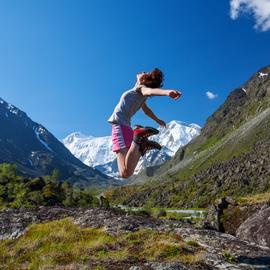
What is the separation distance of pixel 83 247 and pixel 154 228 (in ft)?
13.6

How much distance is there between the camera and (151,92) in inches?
504

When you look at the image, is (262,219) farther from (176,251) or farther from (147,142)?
(147,142)

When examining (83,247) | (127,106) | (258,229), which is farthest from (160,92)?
(258,229)

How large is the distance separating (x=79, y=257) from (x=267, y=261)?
21.6 ft

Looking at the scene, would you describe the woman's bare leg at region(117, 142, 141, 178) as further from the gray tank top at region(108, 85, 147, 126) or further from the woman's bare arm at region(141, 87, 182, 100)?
the woman's bare arm at region(141, 87, 182, 100)

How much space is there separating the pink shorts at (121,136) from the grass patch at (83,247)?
13.3 ft

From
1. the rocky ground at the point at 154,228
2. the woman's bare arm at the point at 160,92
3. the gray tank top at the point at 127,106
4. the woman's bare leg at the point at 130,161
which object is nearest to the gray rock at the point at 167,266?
the rocky ground at the point at 154,228

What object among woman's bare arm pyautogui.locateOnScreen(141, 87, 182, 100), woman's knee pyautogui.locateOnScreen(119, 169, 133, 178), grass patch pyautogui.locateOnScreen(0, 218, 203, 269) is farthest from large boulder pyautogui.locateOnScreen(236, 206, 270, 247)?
woman's bare arm pyautogui.locateOnScreen(141, 87, 182, 100)

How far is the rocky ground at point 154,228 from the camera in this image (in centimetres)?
1577

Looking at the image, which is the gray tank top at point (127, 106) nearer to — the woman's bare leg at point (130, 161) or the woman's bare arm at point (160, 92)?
the woman's bare arm at point (160, 92)

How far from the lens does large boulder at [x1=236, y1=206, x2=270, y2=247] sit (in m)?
23.4

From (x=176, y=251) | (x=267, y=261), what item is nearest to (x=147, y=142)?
(x=176, y=251)

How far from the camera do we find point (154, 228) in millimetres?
20734

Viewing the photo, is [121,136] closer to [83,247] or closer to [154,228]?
[83,247]
